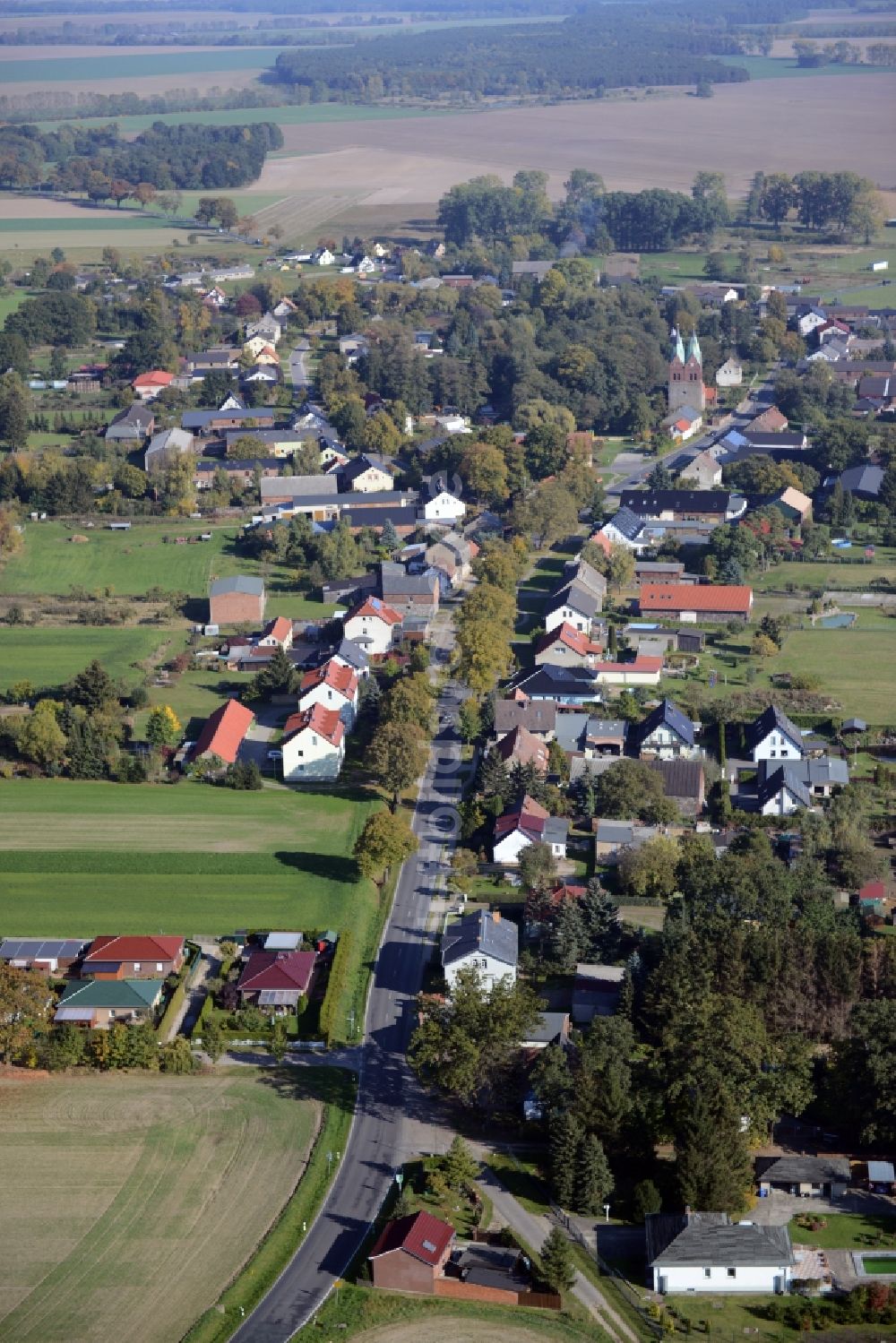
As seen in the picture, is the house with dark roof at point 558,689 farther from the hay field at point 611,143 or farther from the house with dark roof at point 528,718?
the hay field at point 611,143

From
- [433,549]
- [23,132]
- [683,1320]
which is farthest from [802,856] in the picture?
[23,132]

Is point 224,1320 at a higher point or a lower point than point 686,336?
lower

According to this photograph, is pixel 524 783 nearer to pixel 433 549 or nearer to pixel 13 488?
pixel 433 549

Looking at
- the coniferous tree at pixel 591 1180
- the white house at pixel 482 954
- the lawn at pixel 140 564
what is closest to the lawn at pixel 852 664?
the lawn at pixel 140 564

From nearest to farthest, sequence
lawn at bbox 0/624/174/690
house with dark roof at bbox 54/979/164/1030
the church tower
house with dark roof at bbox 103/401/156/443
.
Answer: house with dark roof at bbox 54/979/164/1030
lawn at bbox 0/624/174/690
house with dark roof at bbox 103/401/156/443
the church tower

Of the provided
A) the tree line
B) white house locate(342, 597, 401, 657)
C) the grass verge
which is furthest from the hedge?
the tree line

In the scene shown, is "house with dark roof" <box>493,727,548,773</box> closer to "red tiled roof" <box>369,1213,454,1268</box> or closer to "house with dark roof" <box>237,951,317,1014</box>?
"house with dark roof" <box>237,951,317,1014</box>

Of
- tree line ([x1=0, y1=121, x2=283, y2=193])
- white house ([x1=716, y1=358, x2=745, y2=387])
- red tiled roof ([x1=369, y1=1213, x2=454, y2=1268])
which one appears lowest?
red tiled roof ([x1=369, y1=1213, x2=454, y2=1268])
